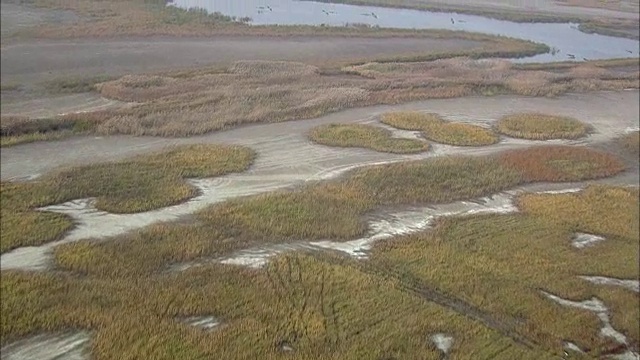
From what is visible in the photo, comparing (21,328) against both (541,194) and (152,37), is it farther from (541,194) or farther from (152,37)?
(152,37)

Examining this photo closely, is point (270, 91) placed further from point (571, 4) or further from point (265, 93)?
point (571, 4)

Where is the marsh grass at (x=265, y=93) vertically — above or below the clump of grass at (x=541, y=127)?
above

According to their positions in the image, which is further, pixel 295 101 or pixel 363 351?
pixel 295 101

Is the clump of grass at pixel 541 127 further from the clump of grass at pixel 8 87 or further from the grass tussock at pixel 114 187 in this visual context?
the clump of grass at pixel 8 87

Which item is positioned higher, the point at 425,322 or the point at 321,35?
the point at 321,35

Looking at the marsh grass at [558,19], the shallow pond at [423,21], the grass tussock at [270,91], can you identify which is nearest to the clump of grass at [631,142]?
the grass tussock at [270,91]

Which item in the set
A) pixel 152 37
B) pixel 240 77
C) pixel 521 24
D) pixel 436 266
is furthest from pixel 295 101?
pixel 521 24

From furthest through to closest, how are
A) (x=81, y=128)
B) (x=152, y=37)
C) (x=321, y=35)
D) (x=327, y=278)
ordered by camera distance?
(x=321, y=35)
(x=152, y=37)
(x=81, y=128)
(x=327, y=278)
